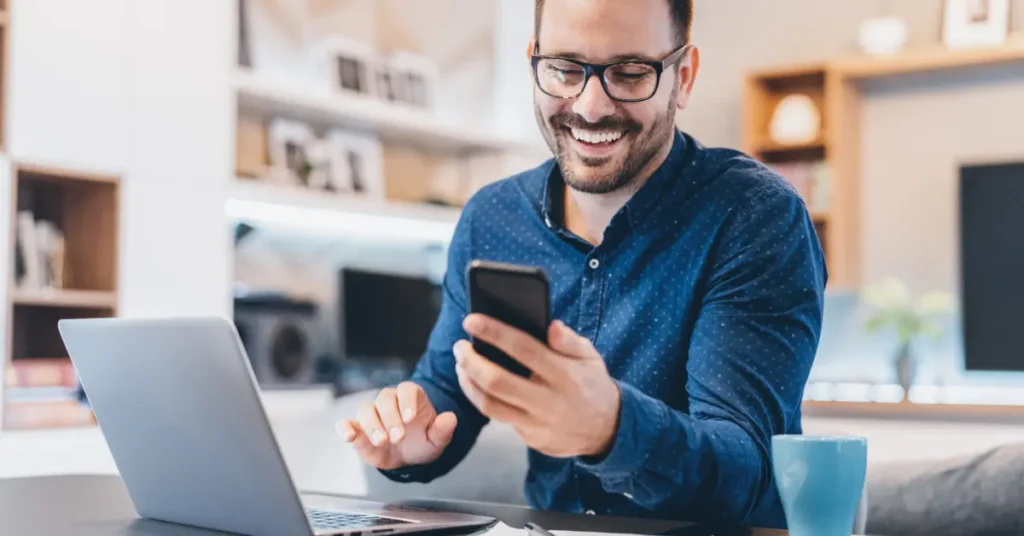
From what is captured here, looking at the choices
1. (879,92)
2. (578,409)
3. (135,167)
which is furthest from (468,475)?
(879,92)

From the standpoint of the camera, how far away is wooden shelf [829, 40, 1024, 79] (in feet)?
14.6

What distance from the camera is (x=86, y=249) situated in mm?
3475

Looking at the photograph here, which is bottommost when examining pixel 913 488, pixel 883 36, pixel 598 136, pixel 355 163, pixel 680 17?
pixel 913 488

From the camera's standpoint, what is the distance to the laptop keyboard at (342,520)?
93 cm

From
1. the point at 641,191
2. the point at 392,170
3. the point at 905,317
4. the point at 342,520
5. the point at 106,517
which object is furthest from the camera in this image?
the point at 392,170

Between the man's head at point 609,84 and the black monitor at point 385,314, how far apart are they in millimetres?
3086

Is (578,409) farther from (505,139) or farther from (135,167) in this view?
(505,139)

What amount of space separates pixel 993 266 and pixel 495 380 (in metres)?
4.30

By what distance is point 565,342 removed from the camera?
0.79 meters

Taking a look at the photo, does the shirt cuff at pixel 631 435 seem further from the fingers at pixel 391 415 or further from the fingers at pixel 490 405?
the fingers at pixel 391 415

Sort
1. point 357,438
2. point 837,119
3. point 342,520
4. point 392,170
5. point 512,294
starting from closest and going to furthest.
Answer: point 512,294
point 342,520
point 357,438
point 837,119
point 392,170

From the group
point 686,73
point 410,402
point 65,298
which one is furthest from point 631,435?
point 65,298

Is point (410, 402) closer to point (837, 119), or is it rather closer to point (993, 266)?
Result: point (837, 119)

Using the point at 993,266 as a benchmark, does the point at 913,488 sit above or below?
below
